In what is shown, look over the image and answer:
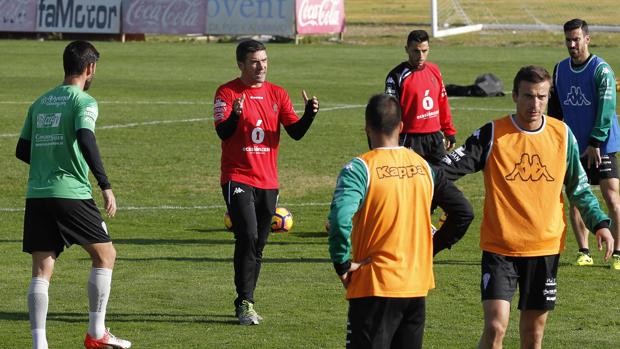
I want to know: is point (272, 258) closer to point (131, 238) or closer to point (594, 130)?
point (131, 238)

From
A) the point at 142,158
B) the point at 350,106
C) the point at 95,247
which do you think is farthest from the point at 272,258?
the point at 350,106

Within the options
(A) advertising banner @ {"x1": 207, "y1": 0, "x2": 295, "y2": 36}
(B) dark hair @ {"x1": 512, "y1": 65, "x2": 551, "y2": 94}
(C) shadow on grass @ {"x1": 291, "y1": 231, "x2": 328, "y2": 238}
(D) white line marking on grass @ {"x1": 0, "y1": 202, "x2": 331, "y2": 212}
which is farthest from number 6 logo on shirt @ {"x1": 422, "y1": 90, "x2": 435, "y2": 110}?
(A) advertising banner @ {"x1": 207, "y1": 0, "x2": 295, "y2": 36}

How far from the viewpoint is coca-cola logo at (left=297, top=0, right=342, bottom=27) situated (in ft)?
152

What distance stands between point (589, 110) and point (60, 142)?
5722 millimetres

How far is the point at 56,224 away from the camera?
374 inches

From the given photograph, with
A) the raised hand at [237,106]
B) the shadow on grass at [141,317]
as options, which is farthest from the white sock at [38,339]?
the raised hand at [237,106]

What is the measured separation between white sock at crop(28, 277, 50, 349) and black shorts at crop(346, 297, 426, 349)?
10.2 feet

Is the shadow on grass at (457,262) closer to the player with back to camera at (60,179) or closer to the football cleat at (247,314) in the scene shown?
the football cleat at (247,314)

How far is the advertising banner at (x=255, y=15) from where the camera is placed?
45.7 metres

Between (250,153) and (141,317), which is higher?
(250,153)

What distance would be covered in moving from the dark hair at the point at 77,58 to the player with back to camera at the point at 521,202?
2991 millimetres

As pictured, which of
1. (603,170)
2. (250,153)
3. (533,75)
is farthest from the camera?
(603,170)

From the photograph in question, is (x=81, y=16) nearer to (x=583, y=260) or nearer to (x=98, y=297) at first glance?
(x=583, y=260)

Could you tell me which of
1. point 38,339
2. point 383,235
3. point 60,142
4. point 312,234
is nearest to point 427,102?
point 312,234
